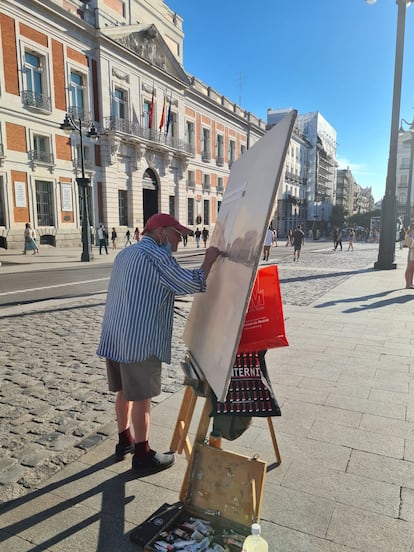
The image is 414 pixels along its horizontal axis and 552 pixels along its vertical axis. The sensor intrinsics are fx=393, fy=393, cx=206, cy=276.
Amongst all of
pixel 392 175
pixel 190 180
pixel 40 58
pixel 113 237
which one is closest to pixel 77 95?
pixel 40 58

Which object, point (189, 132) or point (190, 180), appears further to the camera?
point (190, 180)

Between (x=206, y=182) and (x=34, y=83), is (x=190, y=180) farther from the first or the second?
(x=34, y=83)

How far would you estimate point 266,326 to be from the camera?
7.28ft

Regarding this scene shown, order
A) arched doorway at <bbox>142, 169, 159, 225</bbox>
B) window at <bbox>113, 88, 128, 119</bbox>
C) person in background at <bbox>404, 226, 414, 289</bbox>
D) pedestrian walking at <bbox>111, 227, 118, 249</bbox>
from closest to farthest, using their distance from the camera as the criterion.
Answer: person in background at <bbox>404, 226, 414, 289</bbox> < pedestrian walking at <bbox>111, 227, 118, 249</bbox> < window at <bbox>113, 88, 128, 119</bbox> < arched doorway at <bbox>142, 169, 159, 225</bbox>

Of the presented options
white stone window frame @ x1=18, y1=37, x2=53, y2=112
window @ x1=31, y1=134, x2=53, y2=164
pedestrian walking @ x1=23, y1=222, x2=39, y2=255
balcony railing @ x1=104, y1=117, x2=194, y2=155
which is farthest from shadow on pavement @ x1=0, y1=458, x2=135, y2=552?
balcony railing @ x1=104, y1=117, x2=194, y2=155

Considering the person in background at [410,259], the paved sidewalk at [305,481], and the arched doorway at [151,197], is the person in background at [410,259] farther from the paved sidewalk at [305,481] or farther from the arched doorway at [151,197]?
the arched doorway at [151,197]

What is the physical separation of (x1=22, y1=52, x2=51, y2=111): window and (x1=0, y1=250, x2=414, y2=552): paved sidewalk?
24335 mm

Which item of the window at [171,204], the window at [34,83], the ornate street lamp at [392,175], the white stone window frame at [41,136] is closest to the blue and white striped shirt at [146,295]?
the ornate street lamp at [392,175]

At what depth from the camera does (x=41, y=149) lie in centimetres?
2458

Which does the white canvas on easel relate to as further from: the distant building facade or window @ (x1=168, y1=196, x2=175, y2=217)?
window @ (x1=168, y1=196, x2=175, y2=217)

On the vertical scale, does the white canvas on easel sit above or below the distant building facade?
below

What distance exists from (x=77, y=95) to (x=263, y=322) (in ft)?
94.3

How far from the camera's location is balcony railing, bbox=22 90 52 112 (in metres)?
22.8

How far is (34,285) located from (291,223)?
62.4 meters
